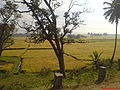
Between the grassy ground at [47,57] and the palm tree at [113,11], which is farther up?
the palm tree at [113,11]

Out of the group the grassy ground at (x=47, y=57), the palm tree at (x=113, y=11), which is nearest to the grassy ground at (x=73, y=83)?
the grassy ground at (x=47, y=57)

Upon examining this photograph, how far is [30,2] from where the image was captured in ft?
39.5

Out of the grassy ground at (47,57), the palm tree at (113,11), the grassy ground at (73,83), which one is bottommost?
the grassy ground at (47,57)

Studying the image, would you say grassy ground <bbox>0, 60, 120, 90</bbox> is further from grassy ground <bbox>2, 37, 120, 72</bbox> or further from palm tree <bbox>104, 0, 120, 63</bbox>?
palm tree <bbox>104, 0, 120, 63</bbox>

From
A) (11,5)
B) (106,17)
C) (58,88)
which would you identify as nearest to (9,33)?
(11,5)

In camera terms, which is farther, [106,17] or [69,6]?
[106,17]

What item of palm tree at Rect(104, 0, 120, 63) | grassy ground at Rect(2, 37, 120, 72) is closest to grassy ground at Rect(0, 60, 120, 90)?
grassy ground at Rect(2, 37, 120, 72)

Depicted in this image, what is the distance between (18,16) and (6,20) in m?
2.70

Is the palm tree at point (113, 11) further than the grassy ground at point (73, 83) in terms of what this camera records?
Yes

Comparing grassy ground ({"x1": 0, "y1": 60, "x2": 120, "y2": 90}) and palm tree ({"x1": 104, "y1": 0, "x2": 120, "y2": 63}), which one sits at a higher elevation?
palm tree ({"x1": 104, "y1": 0, "x2": 120, "y2": 63})

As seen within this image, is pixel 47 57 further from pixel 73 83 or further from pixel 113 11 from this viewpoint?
pixel 73 83

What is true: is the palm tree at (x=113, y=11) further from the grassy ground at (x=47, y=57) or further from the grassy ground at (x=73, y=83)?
the grassy ground at (x=73, y=83)

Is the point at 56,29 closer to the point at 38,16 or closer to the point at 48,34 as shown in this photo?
the point at 48,34

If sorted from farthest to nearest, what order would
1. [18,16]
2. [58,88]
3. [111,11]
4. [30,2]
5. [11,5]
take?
[111,11]
[18,16]
[11,5]
[30,2]
[58,88]
